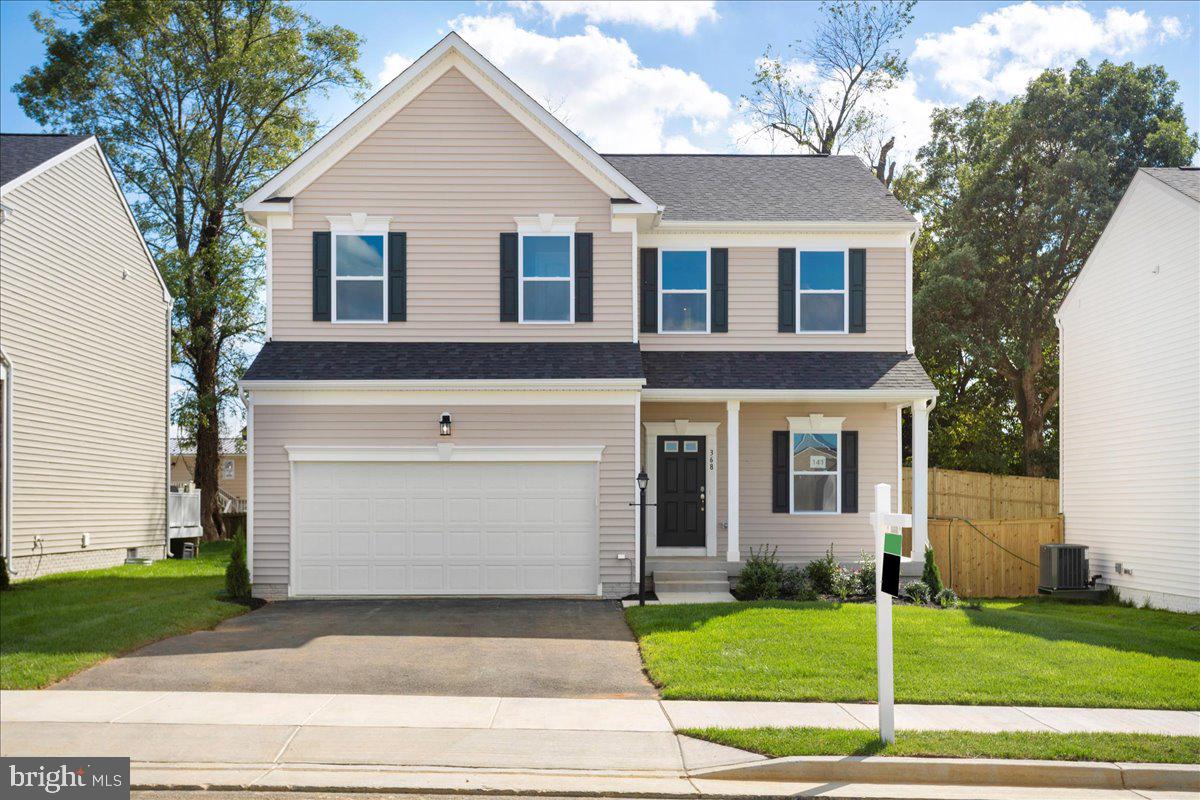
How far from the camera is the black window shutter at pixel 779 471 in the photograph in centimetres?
1902

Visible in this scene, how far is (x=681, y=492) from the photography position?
752 inches

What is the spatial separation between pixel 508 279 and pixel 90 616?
7.93 m

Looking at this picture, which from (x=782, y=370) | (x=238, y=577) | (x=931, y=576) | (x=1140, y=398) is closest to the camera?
(x=238, y=577)

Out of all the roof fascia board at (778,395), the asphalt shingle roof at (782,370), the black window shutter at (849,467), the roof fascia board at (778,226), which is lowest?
the black window shutter at (849,467)

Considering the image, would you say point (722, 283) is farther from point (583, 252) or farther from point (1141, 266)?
point (1141, 266)

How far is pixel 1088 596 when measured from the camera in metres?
19.8

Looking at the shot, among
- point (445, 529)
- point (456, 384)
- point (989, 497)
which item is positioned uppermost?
point (456, 384)

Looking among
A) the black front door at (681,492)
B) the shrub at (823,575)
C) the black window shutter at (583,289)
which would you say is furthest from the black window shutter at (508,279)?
the shrub at (823,575)

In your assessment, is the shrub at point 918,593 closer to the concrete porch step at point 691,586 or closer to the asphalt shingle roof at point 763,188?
the concrete porch step at point 691,586

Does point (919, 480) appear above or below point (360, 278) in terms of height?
below

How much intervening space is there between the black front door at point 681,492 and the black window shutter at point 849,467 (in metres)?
2.50

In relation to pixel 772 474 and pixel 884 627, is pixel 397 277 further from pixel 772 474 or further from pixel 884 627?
pixel 884 627

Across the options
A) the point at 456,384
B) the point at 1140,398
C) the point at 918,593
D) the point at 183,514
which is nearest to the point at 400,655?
the point at 456,384

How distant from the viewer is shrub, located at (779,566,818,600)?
16344mm
